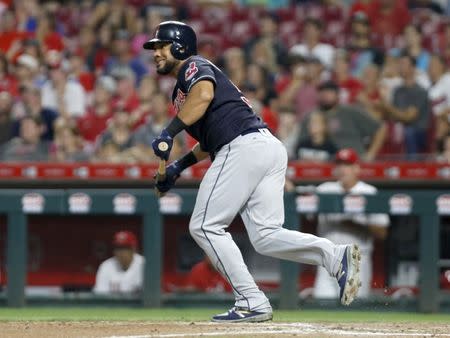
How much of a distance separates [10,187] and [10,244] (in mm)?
706

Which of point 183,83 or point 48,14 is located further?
point 48,14

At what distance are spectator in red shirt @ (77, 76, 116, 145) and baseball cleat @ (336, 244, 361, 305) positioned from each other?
5814mm

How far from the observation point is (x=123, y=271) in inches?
416

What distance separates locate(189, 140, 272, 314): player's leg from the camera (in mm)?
7141

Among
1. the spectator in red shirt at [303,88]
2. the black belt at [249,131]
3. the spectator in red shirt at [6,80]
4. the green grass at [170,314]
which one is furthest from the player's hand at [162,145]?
the spectator in red shirt at [6,80]

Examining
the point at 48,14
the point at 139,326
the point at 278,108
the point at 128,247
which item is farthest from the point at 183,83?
the point at 48,14

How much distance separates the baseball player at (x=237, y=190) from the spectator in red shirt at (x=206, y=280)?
10.4 feet

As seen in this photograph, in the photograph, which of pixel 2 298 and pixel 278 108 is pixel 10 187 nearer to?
pixel 2 298

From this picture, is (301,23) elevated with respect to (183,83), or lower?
elevated

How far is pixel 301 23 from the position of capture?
14805mm

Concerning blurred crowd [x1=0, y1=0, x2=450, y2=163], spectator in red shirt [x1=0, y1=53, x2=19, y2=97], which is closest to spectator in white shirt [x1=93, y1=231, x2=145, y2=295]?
blurred crowd [x1=0, y1=0, x2=450, y2=163]

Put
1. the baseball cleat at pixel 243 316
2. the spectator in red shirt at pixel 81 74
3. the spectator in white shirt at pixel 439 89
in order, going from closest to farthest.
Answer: the baseball cleat at pixel 243 316 < the spectator in white shirt at pixel 439 89 < the spectator in red shirt at pixel 81 74

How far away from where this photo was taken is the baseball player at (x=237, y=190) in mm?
7137

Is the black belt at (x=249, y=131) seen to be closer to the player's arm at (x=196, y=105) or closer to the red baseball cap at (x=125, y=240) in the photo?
the player's arm at (x=196, y=105)
